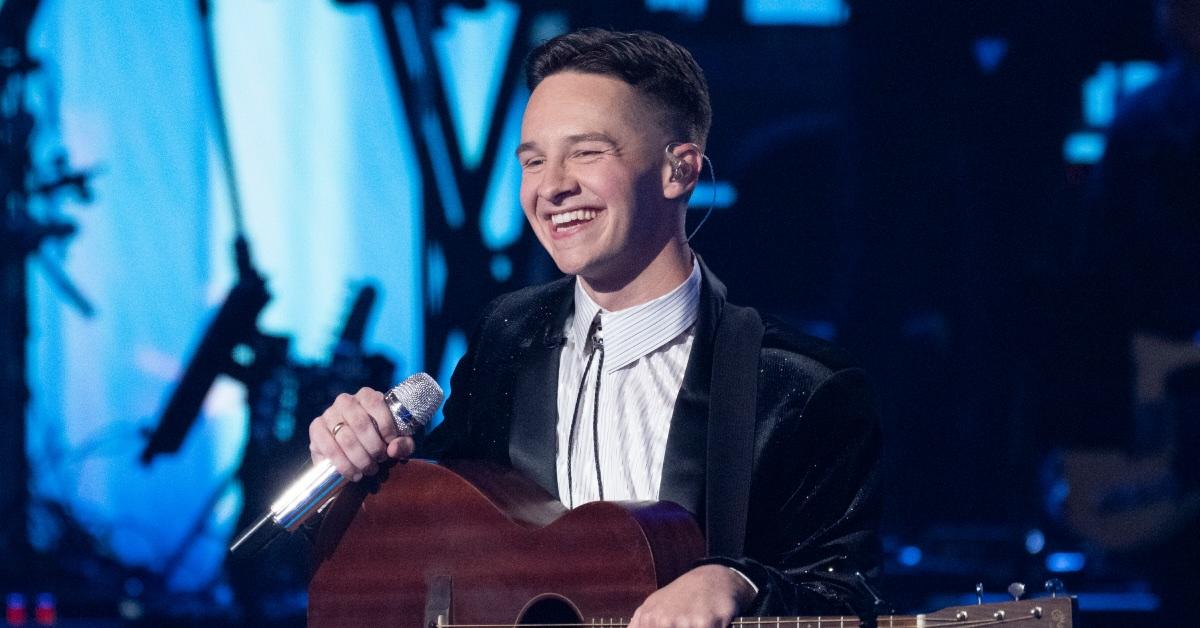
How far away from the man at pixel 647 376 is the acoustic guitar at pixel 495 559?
0.32 ft

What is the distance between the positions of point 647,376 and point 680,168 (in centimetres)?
39

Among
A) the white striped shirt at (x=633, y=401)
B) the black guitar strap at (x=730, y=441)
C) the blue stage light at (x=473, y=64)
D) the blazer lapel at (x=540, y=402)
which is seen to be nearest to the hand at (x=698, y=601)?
the black guitar strap at (x=730, y=441)

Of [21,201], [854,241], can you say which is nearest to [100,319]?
[21,201]

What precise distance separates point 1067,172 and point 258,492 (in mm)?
3063

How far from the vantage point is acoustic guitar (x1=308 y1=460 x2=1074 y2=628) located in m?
2.07

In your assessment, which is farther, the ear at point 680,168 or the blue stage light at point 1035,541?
the blue stage light at point 1035,541

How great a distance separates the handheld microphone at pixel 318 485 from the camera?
2.29m

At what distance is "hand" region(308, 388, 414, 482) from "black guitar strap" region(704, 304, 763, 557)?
23.0 inches

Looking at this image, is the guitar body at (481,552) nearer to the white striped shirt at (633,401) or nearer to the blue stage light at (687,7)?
the white striped shirt at (633,401)

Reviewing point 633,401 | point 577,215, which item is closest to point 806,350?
point 633,401

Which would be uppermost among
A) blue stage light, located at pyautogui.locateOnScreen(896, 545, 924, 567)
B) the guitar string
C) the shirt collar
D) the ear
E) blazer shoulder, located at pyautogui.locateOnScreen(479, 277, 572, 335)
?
the ear

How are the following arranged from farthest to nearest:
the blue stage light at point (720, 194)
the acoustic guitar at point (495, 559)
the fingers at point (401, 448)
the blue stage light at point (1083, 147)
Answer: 1. the blue stage light at point (720, 194)
2. the blue stage light at point (1083, 147)
3. the fingers at point (401, 448)
4. the acoustic guitar at point (495, 559)

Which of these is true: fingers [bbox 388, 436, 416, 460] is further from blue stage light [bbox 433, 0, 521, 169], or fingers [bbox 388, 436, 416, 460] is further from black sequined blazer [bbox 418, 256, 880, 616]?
blue stage light [bbox 433, 0, 521, 169]

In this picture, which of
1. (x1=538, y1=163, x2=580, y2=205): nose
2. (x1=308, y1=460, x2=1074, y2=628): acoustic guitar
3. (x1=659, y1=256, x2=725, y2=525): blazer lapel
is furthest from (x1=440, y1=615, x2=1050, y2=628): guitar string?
(x1=538, y1=163, x2=580, y2=205): nose
